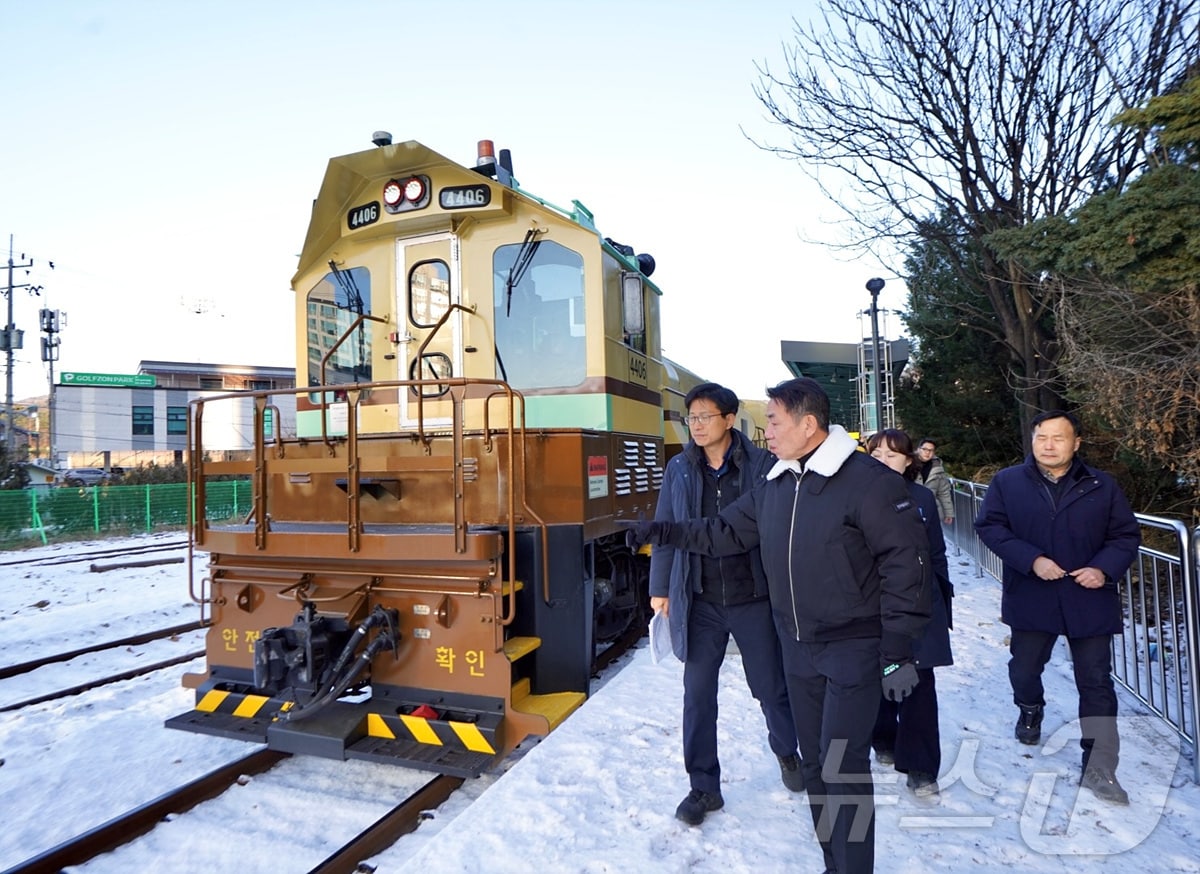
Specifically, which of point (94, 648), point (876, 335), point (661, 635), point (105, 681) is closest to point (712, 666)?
point (661, 635)

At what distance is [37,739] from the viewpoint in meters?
4.79

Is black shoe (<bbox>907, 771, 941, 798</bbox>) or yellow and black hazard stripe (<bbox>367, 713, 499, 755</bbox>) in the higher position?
yellow and black hazard stripe (<bbox>367, 713, 499, 755</bbox>)

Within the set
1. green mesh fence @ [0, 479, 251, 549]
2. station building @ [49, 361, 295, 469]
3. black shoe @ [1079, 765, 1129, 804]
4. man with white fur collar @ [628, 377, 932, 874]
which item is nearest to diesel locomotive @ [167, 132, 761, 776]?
man with white fur collar @ [628, 377, 932, 874]

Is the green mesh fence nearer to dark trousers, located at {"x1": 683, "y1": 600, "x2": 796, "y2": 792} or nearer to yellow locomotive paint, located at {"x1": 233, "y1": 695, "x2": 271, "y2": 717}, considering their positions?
yellow locomotive paint, located at {"x1": 233, "y1": 695, "x2": 271, "y2": 717}

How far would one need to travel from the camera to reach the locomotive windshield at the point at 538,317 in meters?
5.01

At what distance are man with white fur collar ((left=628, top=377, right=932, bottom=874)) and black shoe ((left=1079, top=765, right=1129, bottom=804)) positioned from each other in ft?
4.56

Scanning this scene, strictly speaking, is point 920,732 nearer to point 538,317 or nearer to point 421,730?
point 421,730

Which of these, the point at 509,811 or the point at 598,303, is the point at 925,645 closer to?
the point at 509,811

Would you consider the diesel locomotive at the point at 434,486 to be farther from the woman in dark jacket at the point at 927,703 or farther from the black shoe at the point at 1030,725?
the black shoe at the point at 1030,725

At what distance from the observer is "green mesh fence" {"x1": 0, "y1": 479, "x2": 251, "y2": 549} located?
17.1m

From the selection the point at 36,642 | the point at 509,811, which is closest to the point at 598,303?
the point at 509,811

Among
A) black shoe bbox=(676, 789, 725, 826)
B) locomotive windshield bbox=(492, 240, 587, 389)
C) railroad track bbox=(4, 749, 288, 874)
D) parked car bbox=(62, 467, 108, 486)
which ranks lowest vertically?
railroad track bbox=(4, 749, 288, 874)

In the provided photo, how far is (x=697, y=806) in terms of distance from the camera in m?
3.21

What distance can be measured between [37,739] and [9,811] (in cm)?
125
